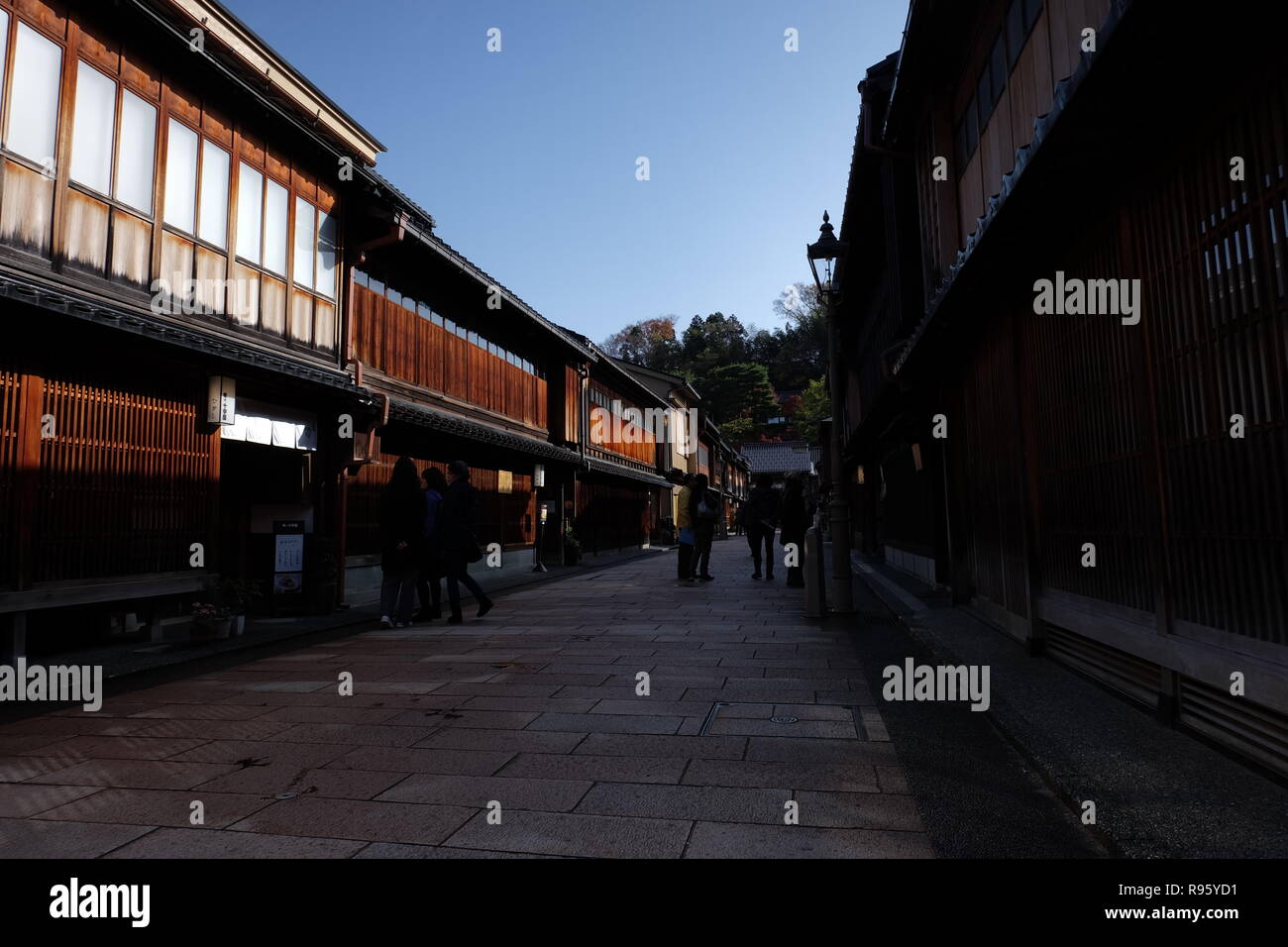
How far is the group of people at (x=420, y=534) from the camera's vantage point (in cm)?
973

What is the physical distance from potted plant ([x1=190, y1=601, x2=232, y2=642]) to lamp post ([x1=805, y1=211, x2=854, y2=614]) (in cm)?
776

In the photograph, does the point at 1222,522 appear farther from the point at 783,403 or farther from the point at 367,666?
the point at 783,403

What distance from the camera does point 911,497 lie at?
15.0 metres

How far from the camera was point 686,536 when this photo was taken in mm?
15930

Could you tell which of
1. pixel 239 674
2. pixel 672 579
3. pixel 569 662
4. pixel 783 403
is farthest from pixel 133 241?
pixel 783 403

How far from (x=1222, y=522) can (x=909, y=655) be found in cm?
400

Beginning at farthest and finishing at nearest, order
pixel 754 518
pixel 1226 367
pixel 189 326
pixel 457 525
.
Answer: pixel 754 518
pixel 457 525
pixel 189 326
pixel 1226 367

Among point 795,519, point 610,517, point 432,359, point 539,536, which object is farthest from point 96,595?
point 610,517

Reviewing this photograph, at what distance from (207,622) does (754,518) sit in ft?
35.7

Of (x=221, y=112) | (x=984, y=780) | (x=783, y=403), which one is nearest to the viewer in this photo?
(x=984, y=780)

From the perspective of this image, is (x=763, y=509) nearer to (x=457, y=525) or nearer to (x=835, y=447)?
(x=835, y=447)

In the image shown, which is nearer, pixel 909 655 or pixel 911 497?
pixel 909 655

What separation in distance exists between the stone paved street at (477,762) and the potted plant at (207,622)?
1361mm

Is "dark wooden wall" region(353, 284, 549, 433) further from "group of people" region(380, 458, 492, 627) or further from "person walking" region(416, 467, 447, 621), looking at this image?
"group of people" region(380, 458, 492, 627)
